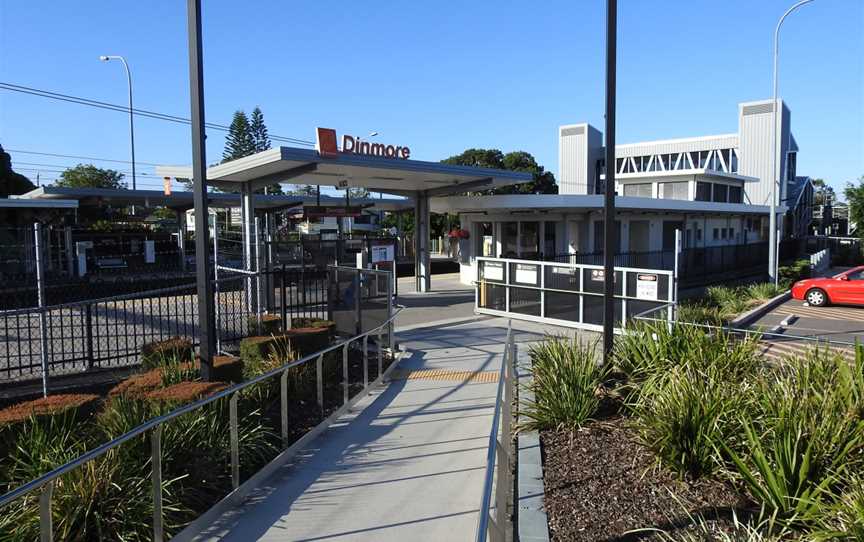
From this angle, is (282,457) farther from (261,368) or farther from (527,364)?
(527,364)

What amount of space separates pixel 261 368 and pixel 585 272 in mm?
8459

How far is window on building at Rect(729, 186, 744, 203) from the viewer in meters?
42.1

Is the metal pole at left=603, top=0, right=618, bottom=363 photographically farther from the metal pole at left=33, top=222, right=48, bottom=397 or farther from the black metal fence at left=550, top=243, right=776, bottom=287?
the black metal fence at left=550, top=243, right=776, bottom=287

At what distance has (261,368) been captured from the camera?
8805mm

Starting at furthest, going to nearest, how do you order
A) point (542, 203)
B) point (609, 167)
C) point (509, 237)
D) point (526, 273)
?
1. point (509, 237)
2. point (542, 203)
3. point (526, 273)
4. point (609, 167)

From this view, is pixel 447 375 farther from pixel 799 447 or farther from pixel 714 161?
pixel 714 161

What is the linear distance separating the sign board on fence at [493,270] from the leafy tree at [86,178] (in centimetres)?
7135

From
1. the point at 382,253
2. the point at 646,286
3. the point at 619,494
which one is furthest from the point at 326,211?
the point at 619,494

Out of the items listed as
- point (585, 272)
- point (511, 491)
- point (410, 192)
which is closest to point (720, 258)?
point (410, 192)

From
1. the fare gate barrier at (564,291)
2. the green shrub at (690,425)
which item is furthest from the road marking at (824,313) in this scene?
the green shrub at (690,425)

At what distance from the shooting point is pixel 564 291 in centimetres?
1508

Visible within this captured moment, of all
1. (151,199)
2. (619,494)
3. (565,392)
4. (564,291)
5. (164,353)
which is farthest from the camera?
(151,199)

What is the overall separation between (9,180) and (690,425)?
49.6 meters

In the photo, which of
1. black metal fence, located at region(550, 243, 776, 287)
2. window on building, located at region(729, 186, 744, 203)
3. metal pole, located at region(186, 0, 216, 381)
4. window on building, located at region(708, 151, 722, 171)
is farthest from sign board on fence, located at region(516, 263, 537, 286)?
window on building, located at region(708, 151, 722, 171)
